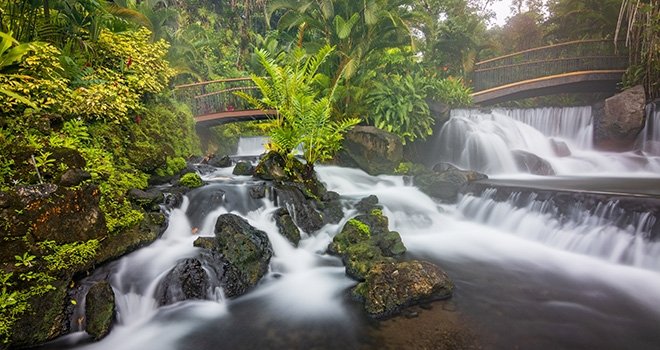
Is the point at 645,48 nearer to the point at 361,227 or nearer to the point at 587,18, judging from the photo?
the point at 587,18

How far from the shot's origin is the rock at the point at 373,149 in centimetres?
1086

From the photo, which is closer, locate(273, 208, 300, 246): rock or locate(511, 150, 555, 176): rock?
locate(273, 208, 300, 246): rock

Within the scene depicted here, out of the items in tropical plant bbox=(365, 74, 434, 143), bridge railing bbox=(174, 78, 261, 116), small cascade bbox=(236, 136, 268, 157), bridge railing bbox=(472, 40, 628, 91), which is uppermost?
bridge railing bbox=(472, 40, 628, 91)

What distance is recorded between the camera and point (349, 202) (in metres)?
7.99

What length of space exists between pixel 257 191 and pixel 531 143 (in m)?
11.5

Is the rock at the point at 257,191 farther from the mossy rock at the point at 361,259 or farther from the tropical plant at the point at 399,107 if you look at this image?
the tropical plant at the point at 399,107

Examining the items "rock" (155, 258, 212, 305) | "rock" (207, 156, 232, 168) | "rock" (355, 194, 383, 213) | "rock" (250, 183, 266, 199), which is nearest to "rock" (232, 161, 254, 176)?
"rock" (207, 156, 232, 168)

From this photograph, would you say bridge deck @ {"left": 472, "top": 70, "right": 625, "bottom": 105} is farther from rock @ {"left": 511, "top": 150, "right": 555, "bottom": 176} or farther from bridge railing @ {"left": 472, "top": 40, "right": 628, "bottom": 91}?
rock @ {"left": 511, "top": 150, "right": 555, "bottom": 176}

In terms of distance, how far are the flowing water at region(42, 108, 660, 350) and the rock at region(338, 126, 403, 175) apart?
2.64 m

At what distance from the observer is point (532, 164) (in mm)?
11070

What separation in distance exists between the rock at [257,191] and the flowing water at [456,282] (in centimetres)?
13

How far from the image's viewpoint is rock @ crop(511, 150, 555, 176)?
10.8 meters

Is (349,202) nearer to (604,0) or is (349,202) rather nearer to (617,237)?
(617,237)

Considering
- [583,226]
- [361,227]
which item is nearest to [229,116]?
[361,227]
